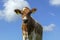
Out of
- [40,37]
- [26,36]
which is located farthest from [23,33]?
[40,37]

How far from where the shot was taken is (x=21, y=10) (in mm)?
26734

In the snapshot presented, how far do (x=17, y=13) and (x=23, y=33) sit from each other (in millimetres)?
1923

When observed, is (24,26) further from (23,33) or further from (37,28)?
(37,28)

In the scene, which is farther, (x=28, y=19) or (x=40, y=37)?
(x=40, y=37)

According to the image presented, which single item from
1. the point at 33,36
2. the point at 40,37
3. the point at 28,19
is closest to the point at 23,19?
the point at 28,19

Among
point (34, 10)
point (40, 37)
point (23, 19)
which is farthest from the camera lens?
point (40, 37)

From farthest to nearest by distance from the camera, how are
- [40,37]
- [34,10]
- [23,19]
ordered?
1. [40,37]
2. [34,10]
3. [23,19]

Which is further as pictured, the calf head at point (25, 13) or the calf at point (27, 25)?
the calf at point (27, 25)

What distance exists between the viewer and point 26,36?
85.6 feet

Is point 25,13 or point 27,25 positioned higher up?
point 25,13

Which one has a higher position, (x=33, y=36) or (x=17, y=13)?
(x=17, y=13)

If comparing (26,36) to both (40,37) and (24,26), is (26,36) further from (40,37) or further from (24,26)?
(40,37)

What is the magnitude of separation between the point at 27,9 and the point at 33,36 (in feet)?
7.92

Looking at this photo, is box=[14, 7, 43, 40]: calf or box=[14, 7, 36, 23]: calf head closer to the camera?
box=[14, 7, 36, 23]: calf head
